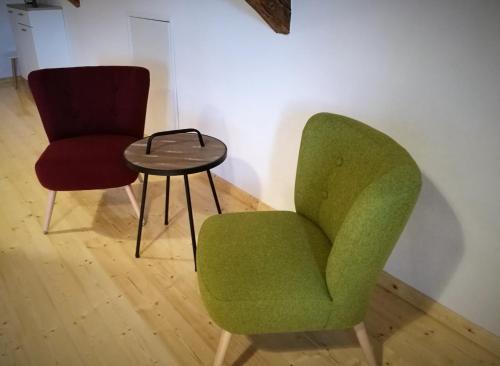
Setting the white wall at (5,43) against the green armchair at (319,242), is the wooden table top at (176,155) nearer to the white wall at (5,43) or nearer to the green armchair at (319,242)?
the green armchair at (319,242)

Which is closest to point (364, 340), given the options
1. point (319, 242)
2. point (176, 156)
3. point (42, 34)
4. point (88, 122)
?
point (319, 242)

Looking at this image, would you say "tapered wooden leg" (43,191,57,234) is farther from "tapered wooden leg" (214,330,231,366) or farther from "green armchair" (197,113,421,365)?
"tapered wooden leg" (214,330,231,366)

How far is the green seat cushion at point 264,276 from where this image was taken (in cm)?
107

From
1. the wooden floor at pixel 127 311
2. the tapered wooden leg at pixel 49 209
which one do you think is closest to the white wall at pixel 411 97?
the wooden floor at pixel 127 311

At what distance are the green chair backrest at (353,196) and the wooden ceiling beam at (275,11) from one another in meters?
0.60

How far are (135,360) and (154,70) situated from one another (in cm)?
208

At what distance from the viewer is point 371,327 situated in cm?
149

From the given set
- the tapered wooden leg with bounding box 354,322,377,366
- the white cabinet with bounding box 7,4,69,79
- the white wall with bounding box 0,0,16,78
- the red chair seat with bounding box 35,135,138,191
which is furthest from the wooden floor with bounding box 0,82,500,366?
the white wall with bounding box 0,0,16,78

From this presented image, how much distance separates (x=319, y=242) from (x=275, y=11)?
1044mm

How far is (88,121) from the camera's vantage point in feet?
6.93

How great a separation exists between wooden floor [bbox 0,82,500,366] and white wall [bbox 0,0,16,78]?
11.7 ft

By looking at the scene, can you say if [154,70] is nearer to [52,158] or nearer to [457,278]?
[52,158]

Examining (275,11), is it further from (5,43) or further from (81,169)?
(5,43)

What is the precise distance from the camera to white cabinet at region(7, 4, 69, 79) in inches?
148
